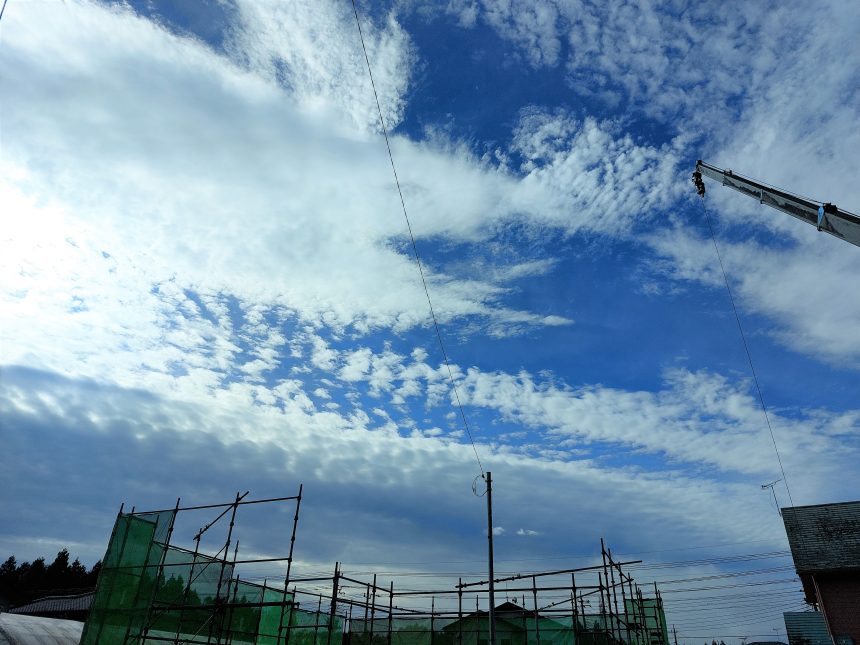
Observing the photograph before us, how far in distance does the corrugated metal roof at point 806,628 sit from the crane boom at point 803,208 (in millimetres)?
21011

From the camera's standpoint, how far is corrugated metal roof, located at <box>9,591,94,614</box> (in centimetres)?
3838

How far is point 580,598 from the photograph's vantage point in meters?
19.8

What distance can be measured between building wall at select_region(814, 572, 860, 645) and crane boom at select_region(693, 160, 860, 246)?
728 inches

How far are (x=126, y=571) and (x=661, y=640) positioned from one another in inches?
857

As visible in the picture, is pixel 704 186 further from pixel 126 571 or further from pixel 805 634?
pixel 126 571

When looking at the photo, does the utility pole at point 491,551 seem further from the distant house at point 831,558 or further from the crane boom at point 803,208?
the distant house at point 831,558

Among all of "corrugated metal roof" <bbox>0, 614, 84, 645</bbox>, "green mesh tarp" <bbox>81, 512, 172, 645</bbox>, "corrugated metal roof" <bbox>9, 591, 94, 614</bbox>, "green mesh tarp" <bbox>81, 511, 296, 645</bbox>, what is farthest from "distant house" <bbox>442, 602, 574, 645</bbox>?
"corrugated metal roof" <bbox>9, 591, 94, 614</bbox>

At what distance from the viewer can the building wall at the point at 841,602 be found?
22984mm

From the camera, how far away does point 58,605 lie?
39969 mm

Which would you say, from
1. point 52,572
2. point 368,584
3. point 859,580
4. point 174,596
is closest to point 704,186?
point 859,580

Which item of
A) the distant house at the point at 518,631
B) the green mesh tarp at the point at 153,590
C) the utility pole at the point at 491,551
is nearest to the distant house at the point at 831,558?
the distant house at the point at 518,631

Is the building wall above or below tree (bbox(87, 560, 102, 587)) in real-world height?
below

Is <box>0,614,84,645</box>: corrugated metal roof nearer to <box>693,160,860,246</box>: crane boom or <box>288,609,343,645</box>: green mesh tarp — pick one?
<box>288,609,343,645</box>: green mesh tarp

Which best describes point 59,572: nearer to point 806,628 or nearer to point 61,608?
point 61,608
